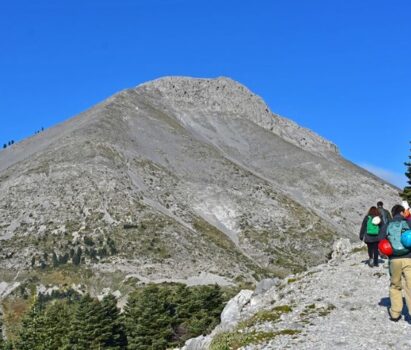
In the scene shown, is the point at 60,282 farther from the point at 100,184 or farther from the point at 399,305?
the point at 399,305

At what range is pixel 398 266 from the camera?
1641 cm

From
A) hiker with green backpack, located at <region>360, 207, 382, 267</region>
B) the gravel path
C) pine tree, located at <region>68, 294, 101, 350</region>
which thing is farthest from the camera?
pine tree, located at <region>68, 294, 101, 350</region>

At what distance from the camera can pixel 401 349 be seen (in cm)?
1471

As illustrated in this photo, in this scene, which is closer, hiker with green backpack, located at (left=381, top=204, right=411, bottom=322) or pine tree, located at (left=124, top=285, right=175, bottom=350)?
hiker with green backpack, located at (left=381, top=204, right=411, bottom=322)

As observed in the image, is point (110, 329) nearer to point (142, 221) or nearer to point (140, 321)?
point (140, 321)

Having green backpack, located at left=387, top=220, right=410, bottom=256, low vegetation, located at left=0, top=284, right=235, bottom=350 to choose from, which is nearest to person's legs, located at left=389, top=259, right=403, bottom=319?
green backpack, located at left=387, top=220, right=410, bottom=256

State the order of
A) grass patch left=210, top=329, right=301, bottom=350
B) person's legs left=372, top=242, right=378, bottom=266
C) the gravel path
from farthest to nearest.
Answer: person's legs left=372, top=242, right=378, bottom=266, grass patch left=210, top=329, right=301, bottom=350, the gravel path

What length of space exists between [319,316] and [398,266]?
4100 mm

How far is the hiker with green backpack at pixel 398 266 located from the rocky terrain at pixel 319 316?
68 cm

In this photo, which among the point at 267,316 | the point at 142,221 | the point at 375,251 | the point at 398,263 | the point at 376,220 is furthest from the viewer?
the point at 142,221

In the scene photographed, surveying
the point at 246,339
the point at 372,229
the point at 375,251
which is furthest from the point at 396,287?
the point at 375,251

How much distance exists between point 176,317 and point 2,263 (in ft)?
228

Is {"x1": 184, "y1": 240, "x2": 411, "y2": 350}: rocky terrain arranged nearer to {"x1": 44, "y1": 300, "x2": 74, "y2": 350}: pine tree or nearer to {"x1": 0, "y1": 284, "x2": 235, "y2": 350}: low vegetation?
{"x1": 0, "y1": 284, "x2": 235, "y2": 350}: low vegetation

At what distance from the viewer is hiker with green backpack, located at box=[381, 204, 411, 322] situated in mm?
16250
